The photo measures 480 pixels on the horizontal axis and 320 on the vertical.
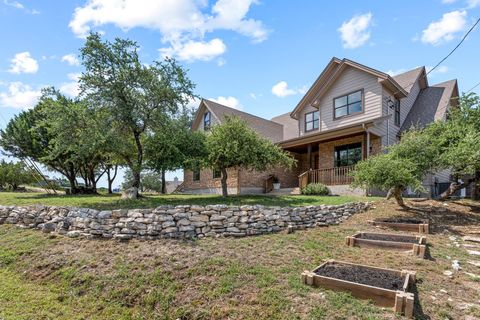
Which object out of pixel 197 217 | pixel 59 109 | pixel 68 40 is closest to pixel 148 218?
pixel 197 217

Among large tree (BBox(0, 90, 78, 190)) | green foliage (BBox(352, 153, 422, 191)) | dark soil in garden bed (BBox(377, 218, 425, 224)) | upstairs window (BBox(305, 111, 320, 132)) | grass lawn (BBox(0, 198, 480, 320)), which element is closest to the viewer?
grass lawn (BBox(0, 198, 480, 320))

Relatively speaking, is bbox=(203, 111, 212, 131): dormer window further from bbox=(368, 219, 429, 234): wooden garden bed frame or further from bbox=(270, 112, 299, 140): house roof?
bbox=(368, 219, 429, 234): wooden garden bed frame

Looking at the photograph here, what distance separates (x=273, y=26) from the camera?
1120 cm

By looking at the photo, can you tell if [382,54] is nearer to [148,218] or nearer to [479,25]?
[479,25]

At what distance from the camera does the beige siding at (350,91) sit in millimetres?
14953

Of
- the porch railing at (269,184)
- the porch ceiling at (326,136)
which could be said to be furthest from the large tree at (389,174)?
the porch railing at (269,184)

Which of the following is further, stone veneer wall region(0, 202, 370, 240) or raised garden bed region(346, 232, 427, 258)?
stone veneer wall region(0, 202, 370, 240)

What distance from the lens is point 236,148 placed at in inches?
450

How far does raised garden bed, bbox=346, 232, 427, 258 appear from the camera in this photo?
19.5 feet

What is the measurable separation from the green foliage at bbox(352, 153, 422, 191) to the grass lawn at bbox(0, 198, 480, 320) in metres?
1.96

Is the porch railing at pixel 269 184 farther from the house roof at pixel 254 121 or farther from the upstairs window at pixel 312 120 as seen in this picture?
the upstairs window at pixel 312 120

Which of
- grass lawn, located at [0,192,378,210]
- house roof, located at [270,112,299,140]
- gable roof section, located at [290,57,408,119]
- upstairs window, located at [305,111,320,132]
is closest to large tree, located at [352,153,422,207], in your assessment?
grass lawn, located at [0,192,378,210]

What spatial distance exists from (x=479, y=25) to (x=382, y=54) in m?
3.00

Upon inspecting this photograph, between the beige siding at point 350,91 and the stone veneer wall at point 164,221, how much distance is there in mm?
9234
